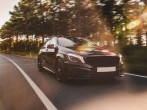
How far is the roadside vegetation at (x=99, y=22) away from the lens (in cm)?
1631

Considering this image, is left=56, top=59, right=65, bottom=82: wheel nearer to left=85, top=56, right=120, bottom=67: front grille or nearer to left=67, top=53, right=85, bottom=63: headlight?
left=67, top=53, right=85, bottom=63: headlight

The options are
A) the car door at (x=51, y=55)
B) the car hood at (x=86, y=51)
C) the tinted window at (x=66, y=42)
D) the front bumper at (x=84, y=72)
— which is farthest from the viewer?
the car door at (x=51, y=55)

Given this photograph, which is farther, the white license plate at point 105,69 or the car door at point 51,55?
the car door at point 51,55

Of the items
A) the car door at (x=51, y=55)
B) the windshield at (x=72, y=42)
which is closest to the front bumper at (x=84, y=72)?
the windshield at (x=72, y=42)

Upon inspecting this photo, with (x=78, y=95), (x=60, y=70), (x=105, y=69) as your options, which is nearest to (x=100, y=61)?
(x=105, y=69)

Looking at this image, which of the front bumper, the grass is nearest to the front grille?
the front bumper

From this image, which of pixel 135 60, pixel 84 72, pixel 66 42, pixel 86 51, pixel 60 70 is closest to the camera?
pixel 84 72

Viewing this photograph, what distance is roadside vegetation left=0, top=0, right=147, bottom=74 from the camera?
642 inches

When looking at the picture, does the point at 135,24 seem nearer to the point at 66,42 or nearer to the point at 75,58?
the point at 66,42

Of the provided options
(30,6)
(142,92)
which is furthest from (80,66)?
(30,6)

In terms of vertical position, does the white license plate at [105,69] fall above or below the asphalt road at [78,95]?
above

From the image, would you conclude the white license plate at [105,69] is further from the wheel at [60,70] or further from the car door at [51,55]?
the car door at [51,55]

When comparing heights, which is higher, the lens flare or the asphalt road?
the lens flare

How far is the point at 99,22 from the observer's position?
32969 millimetres
